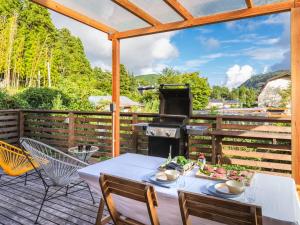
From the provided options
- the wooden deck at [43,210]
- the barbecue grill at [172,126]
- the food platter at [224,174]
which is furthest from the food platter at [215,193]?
the barbecue grill at [172,126]

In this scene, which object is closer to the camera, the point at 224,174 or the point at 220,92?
the point at 224,174

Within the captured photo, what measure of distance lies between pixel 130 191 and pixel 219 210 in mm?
542

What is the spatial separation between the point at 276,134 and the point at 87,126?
133 inches

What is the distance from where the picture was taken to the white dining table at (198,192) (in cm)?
129

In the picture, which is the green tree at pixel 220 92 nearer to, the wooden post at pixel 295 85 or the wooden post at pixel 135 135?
the wooden post at pixel 135 135

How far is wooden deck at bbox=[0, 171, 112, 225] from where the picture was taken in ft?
8.21

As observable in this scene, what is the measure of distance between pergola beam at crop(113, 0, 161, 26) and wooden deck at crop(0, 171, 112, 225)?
2.38 m

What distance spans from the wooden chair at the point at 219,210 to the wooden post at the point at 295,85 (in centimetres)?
207

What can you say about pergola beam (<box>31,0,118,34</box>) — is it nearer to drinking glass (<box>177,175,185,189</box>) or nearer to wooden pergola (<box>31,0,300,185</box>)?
wooden pergola (<box>31,0,300,185</box>)

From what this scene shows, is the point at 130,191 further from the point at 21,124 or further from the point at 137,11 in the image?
the point at 21,124

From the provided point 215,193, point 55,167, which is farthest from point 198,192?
point 55,167

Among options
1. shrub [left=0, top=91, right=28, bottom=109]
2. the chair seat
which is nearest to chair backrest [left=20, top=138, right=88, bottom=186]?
the chair seat

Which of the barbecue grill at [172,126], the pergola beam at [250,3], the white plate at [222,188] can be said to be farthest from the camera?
the barbecue grill at [172,126]

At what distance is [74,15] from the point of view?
3305mm
